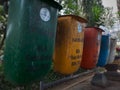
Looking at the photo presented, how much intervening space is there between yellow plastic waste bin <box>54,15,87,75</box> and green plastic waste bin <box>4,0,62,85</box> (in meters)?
0.64

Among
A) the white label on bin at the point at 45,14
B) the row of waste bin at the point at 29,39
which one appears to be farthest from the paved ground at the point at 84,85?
the white label on bin at the point at 45,14

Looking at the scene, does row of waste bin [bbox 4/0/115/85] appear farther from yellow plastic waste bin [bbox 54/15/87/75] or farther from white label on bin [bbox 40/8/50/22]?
yellow plastic waste bin [bbox 54/15/87/75]

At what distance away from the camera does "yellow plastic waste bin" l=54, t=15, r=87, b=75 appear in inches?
128

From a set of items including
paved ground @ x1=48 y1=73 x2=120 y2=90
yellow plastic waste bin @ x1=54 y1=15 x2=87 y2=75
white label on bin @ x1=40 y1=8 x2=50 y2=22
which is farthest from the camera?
paved ground @ x1=48 y1=73 x2=120 y2=90

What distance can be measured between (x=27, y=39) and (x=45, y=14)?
0.38 m

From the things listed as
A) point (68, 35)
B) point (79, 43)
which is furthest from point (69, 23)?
point (79, 43)

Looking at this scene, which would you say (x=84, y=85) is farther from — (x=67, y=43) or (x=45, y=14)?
(x=45, y=14)

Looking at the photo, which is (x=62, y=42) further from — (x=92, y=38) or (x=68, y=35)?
(x=92, y=38)

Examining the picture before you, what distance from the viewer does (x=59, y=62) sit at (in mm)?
3361

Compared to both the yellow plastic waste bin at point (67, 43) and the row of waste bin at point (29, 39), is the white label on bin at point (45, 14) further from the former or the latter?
the yellow plastic waste bin at point (67, 43)

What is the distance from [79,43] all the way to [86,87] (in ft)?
2.86

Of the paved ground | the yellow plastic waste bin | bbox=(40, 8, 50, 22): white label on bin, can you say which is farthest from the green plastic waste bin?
the paved ground

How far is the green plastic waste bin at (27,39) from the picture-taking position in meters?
2.36

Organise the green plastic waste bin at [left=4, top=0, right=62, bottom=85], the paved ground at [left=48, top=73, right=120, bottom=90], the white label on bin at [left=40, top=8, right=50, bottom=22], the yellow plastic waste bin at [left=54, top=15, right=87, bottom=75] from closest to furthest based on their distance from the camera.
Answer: the green plastic waste bin at [left=4, top=0, right=62, bottom=85] < the white label on bin at [left=40, top=8, right=50, bottom=22] < the yellow plastic waste bin at [left=54, top=15, right=87, bottom=75] < the paved ground at [left=48, top=73, right=120, bottom=90]
